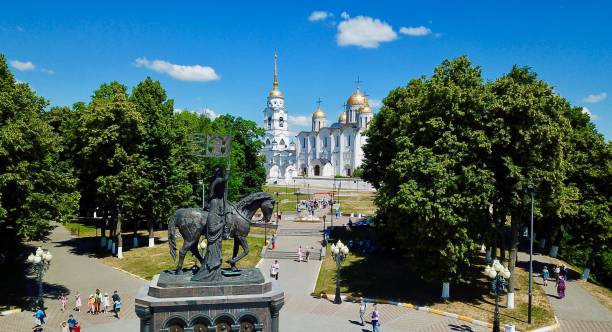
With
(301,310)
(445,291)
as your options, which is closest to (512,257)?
(445,291)

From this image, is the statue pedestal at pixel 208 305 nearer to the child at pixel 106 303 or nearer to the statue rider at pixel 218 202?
the statue rider at pixel 218 202

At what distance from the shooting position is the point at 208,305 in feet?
39.7

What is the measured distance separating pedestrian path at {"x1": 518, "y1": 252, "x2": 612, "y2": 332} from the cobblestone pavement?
1823 cm

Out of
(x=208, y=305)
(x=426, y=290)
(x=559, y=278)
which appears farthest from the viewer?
(x=426, y=290)

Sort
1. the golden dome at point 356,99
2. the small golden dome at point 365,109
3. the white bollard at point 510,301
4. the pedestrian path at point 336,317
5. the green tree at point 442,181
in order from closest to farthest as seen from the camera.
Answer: the pedestrian path at point 336,317 < the green tree at point 442,181 < the white bollard at point 510,301 < the small golden dome at point 365,109 < the golden dome at point 356,99

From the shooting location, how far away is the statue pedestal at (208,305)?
11836 mm

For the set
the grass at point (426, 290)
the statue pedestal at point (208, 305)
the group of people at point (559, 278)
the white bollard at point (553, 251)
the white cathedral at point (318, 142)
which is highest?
the white cathedral at point (318, 142)

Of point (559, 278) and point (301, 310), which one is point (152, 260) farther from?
point (559, 278)

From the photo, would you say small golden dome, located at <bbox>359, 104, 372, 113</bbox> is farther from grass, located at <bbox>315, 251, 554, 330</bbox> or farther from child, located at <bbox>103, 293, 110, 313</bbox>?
child, located at <bbox>103, 293, 110, 313</bbox>

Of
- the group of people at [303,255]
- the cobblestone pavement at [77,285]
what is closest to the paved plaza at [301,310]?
→ the cobblestone pavement at [77,285]

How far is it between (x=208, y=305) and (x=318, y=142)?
10439 cm

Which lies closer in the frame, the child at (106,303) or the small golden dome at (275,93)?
the child at (106,303)

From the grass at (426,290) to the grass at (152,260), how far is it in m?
5.12

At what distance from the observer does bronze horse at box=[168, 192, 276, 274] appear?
43.1 feet
